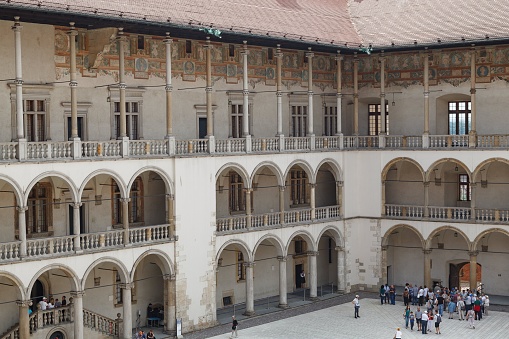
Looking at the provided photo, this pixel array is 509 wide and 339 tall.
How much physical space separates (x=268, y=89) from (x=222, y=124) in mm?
3353

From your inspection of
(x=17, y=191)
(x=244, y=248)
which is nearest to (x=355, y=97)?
(x=244, y=248)

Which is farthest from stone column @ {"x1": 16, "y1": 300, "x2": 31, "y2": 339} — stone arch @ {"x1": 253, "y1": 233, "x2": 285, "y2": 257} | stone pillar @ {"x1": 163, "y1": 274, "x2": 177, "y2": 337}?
stone arch @ {"x1": 253, "y1": 233, "x2": 285, "y2": 257}

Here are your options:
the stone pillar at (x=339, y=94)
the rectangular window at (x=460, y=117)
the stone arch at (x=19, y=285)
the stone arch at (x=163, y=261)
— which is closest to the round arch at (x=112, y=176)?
the stone arch at (x=163, y=261)

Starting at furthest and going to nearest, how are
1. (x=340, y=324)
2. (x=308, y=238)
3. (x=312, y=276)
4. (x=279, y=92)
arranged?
(x=312, y=276) → (x=308, y=238) → (x=279, y=92) → (x=340, y=324)

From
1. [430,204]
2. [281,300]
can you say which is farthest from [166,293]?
[430,204]

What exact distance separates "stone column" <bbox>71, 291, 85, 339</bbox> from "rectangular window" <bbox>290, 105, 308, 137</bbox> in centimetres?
1548

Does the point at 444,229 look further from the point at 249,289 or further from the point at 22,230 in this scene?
the point at 22,230

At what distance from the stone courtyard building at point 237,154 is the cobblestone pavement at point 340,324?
1.35 m

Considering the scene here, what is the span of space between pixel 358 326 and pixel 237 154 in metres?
8.67

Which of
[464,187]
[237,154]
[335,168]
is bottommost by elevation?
[464,187]

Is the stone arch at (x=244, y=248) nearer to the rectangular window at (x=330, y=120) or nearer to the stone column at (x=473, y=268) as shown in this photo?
the rectangular window at (x=330, y=120)

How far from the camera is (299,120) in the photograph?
146ft

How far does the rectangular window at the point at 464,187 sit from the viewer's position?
146 feet

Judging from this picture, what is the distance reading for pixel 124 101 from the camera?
34.6m
